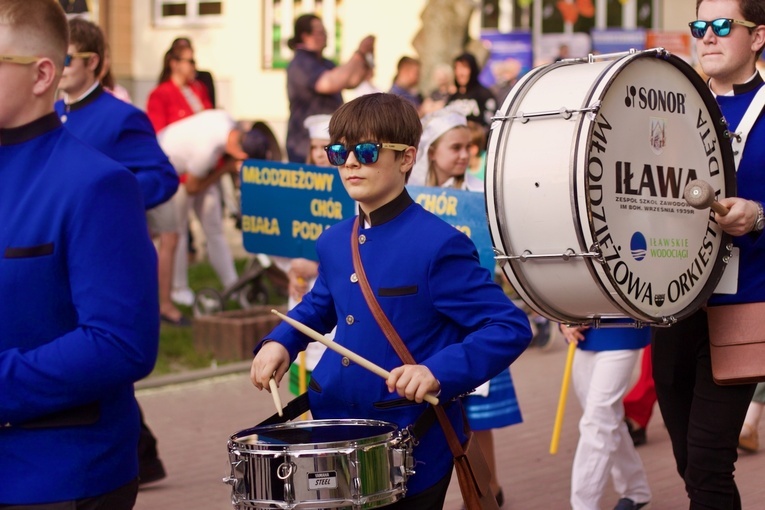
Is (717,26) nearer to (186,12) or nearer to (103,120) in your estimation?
(103,120)

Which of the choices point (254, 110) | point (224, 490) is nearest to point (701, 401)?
point (224, 490)

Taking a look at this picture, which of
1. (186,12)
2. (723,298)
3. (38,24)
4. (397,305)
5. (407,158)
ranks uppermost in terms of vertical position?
(186,12)

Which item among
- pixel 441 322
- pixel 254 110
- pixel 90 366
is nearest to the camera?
pixel 90 366

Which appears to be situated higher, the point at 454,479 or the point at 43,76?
the point at 43,76

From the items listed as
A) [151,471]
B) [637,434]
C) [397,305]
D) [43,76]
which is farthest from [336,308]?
[637,434]

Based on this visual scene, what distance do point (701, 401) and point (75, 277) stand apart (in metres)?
2.33

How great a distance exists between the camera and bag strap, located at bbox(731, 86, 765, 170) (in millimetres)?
4379

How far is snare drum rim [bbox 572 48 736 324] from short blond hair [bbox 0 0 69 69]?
→ 5.24ft

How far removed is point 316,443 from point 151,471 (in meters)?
3.61

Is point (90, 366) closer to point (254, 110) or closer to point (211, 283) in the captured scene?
point (211, 283)

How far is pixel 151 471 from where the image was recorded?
257 inches

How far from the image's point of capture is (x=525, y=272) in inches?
163

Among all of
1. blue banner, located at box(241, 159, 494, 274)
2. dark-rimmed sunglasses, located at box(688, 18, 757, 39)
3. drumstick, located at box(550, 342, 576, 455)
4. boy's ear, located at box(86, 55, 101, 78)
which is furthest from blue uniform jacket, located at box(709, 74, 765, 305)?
boy's ear, located at box(86, 55, 101, 78)

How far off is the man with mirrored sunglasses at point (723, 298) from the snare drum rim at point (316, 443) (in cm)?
145
